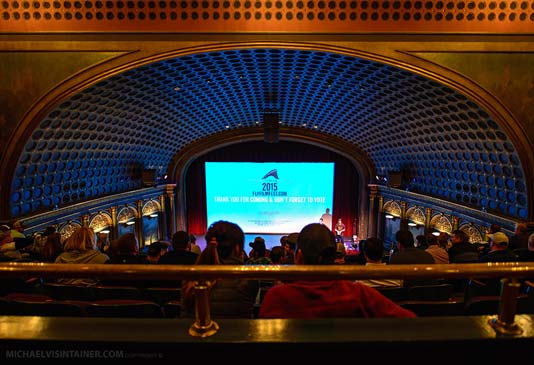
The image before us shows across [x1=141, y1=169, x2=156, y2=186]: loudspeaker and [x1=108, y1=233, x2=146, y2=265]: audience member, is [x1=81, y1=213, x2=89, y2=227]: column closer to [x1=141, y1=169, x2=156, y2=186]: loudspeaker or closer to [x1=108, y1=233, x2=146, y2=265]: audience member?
[x1=141, y1=169, x2=156, y2=186]: loudspeaker

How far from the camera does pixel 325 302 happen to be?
2119mm

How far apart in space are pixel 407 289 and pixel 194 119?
1401 cm

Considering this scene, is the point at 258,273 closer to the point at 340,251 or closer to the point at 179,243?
the point at 179,243

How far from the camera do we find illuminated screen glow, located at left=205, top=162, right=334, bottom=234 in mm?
20234

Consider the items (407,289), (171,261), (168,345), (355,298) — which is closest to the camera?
(168,345)

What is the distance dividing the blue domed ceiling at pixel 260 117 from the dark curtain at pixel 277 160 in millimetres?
2819

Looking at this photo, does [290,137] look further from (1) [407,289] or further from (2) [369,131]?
(1) [407,289]

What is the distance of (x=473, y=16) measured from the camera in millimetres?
8758

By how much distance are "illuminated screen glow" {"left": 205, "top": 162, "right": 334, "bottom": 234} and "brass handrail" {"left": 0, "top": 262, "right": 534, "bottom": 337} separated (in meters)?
18.3

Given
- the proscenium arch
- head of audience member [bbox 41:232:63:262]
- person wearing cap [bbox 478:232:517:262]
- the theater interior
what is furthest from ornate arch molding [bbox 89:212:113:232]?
person wearing cap [bbox 478:232:517:262]

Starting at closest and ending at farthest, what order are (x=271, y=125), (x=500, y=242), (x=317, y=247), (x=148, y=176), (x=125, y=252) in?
1. (x=317, y=247)
2. (x=125, y=252)
3. (x=500, y=242)
4. (x=271, y=125)
5. (x=148, y=176)

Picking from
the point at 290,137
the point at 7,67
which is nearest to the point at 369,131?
the point at 290,137

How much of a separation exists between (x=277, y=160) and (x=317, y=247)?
720 inches

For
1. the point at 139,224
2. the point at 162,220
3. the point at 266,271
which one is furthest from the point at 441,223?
the point at 266,271
